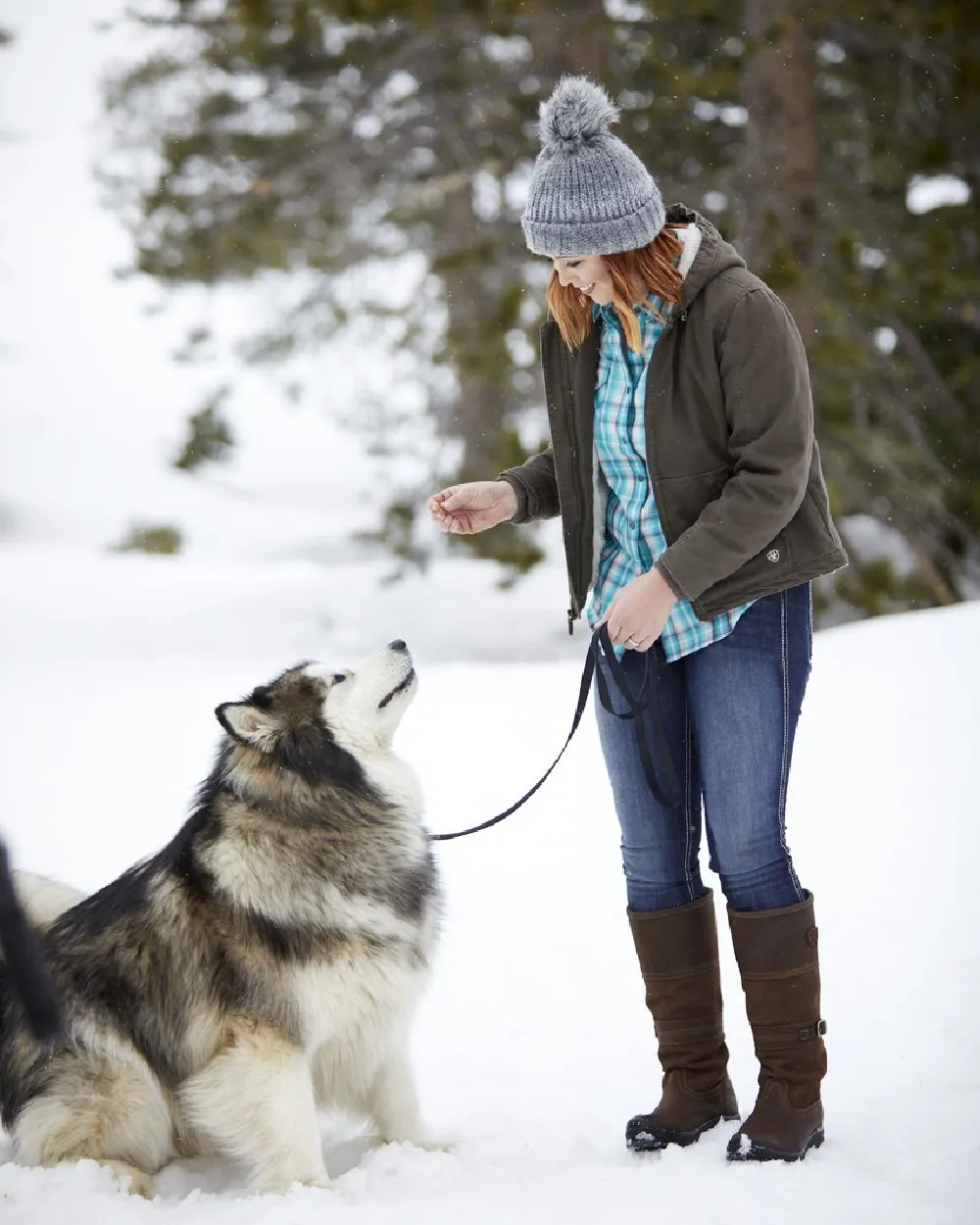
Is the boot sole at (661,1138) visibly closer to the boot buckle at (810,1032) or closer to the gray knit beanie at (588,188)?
the boot buckle at (810,1032)

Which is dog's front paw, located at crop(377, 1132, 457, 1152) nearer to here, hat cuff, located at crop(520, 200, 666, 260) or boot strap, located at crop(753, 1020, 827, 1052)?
boot strap, located at crop(753, 1020, 827, 1052)

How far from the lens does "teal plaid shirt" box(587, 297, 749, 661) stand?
2.13m

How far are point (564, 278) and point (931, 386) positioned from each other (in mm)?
7864

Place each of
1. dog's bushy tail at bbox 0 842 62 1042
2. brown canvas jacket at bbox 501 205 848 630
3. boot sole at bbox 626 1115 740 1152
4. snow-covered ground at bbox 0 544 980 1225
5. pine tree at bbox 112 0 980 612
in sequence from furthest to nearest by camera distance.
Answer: pine tree at bbox 112 0 980 612 → boot sole at bbox 626 1115 740 1152 → snow-covered ground at bbox 0 544 980 1225 → brown canvas jacket at bbox 501 205 848 630 → dog's bushy tail at bbox 0 842 62 1042

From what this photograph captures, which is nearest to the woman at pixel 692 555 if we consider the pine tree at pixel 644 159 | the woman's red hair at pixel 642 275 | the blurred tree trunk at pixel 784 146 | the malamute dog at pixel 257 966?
the woman's red hair at pixel 642 275

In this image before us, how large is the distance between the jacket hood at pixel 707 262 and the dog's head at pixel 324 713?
0.97 metres

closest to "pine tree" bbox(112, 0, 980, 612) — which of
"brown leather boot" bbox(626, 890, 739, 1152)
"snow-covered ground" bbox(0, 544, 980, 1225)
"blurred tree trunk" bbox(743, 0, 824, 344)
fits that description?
"blurred tree trunk" bbox(743, 0, 824, 344)

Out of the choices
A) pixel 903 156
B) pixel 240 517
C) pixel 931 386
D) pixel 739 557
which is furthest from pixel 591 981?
pixel 240 517

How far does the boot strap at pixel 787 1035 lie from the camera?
2195mm

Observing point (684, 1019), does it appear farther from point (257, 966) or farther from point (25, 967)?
point (25, 967)

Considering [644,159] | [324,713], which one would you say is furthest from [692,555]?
Answer: [644,159]

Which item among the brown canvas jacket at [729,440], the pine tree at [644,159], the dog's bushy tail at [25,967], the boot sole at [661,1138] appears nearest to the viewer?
the dog's bushy tail at [25,967]

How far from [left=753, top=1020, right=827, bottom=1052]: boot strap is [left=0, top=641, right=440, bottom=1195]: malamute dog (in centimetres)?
69

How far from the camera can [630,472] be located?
2.21m
